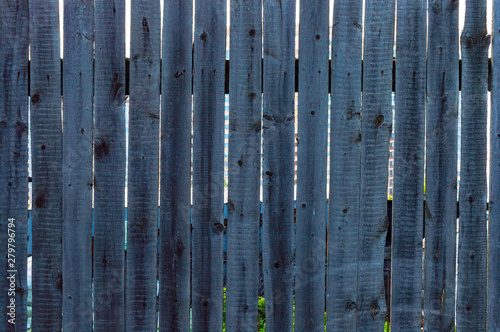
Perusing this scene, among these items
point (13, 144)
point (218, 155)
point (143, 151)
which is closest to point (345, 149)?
point (218, 155)

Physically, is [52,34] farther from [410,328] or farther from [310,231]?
[410,328]

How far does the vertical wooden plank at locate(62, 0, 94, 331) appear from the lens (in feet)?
6.45

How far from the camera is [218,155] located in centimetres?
198

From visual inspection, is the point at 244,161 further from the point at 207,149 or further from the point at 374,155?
the point at 374,155

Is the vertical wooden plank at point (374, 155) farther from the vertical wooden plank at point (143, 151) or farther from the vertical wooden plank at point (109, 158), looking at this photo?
the vertical wooden plank at point (109, 158)

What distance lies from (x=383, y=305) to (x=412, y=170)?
68 centimetres

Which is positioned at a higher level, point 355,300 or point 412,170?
point 412,170

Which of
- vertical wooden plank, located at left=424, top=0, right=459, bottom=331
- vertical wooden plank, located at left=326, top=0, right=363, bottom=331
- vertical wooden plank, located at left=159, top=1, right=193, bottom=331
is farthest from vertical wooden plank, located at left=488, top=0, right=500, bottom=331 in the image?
vertical wooden plank, located at left=159, top=1, right=193, bottom=331

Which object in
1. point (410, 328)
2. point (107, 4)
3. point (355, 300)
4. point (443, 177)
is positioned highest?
point (107, 4)

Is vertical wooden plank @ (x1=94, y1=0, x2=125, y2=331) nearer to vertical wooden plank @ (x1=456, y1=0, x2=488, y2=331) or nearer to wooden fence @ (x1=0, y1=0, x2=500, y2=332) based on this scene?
wooden fence @ (x1=0, y1=0, x2=500, y2=332)

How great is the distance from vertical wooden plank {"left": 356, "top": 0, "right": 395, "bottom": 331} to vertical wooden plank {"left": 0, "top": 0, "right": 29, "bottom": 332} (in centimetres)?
165

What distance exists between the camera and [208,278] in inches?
78.5

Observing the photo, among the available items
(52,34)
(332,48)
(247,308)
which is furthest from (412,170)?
(52,34)

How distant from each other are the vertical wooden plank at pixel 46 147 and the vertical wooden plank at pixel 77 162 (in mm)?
41
